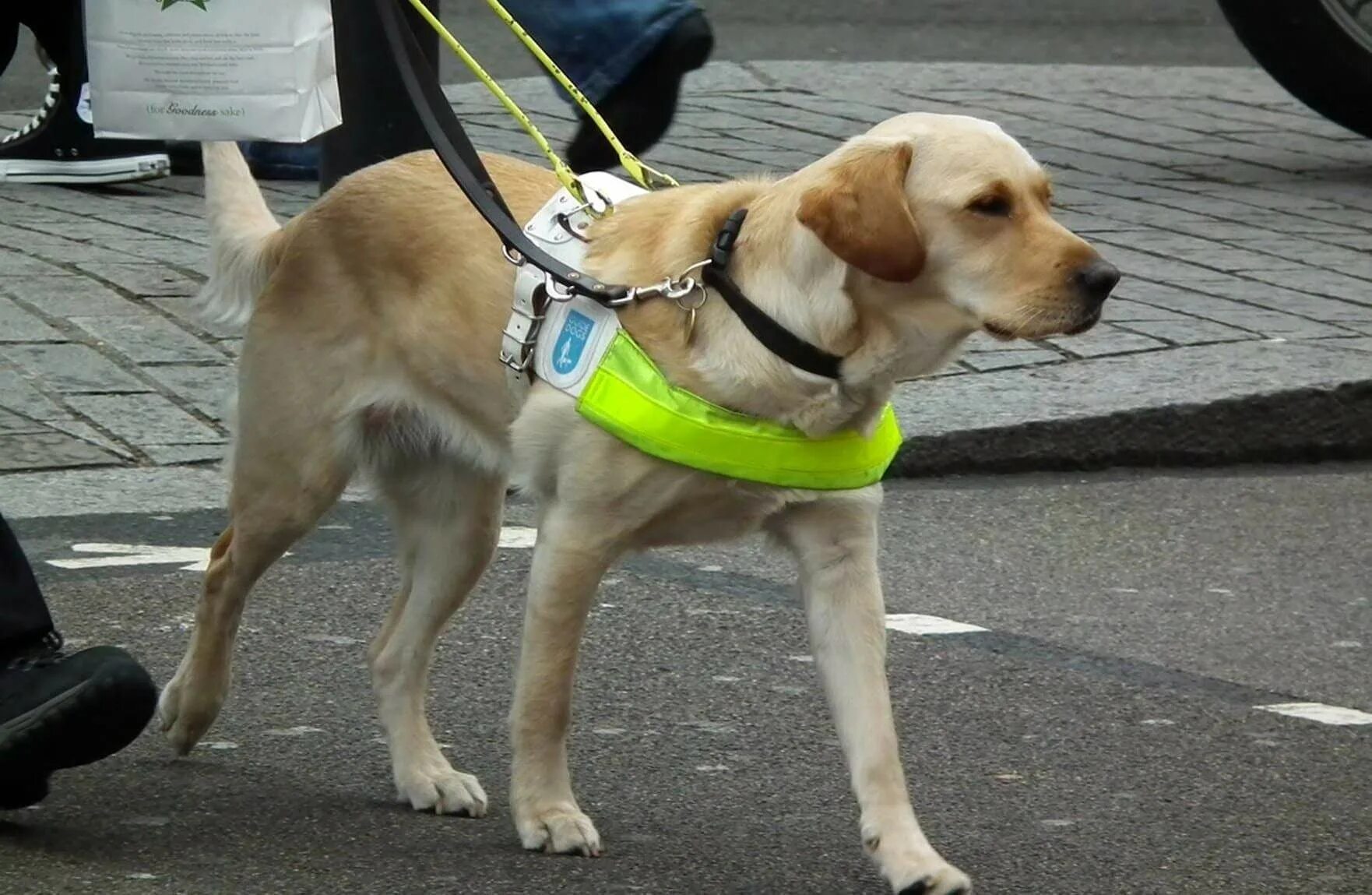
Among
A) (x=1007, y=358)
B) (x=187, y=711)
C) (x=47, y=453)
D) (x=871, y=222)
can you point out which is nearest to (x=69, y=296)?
(x=47, y=453)

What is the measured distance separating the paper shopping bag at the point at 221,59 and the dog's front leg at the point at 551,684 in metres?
1.11

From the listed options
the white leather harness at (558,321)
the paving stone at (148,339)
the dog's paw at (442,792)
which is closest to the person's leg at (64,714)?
the dog's paw at (442,792)

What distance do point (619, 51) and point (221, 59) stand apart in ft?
5.36

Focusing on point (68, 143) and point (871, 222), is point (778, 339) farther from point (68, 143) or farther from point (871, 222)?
point (68, 143)

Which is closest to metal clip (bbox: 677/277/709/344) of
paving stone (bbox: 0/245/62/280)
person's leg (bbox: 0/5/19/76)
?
person's leg (bbox: 0/5/19/76)

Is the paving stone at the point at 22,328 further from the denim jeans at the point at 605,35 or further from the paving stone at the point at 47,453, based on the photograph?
the denim jeans at the point at 605,35

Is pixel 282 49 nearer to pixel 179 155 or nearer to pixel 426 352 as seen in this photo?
pixel 426 352

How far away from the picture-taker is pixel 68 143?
8062mm

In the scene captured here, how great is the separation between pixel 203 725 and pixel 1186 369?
3359 millimetres

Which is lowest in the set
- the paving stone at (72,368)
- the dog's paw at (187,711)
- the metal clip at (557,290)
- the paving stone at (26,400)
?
the paving stone at (72,368)

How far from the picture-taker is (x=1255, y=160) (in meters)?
9.21

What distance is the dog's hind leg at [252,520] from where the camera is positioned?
3.86 metres

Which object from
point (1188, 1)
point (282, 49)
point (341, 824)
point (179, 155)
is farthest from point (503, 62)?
point (341, 824)

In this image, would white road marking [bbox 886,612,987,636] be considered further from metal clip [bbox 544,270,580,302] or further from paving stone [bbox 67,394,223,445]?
paving stone [bbox 67,394,223,445]
